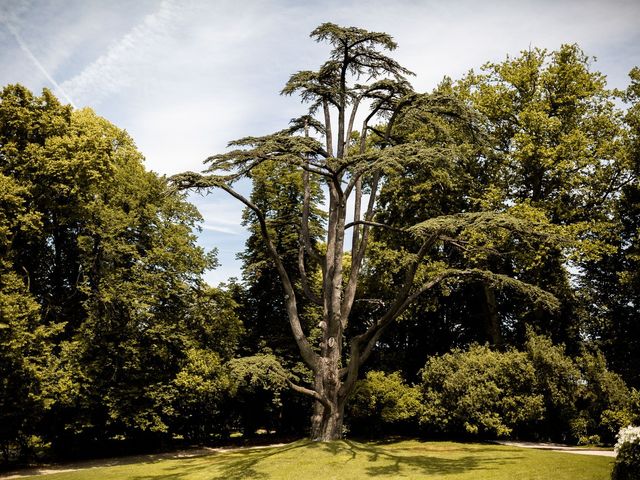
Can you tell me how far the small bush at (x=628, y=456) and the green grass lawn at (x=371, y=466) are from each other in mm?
1597

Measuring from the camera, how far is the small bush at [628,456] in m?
8.32

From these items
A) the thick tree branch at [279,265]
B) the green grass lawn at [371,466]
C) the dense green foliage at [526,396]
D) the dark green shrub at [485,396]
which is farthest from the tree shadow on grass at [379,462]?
the thick tree branch at [279,265]

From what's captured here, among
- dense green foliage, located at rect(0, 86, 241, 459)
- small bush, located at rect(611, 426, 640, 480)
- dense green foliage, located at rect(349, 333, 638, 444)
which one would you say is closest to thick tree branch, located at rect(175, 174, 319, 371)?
dense green foliage, located at rect(0, 86, 241, 459)

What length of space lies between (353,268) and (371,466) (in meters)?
7.27

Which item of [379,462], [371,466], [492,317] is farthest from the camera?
[492,317]

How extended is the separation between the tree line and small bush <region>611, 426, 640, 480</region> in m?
6.19

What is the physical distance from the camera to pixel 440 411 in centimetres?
1958

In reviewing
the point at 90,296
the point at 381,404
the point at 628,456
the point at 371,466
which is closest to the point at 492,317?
the point at 381,404

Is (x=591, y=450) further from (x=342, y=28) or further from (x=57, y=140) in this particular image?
(x=57, y=140)

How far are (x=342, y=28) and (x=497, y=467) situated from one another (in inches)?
598

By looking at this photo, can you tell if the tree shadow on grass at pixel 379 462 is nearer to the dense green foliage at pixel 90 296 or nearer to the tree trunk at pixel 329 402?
the tree trunk at pixel 329 402

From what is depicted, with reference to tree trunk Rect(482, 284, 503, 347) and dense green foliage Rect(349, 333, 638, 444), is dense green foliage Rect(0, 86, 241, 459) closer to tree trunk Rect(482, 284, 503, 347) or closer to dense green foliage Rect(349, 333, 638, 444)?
dense green foliage Rect(349, 333, 638, 444)

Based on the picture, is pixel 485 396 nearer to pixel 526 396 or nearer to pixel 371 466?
pixel 526 396

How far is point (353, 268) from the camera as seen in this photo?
1811 cm
